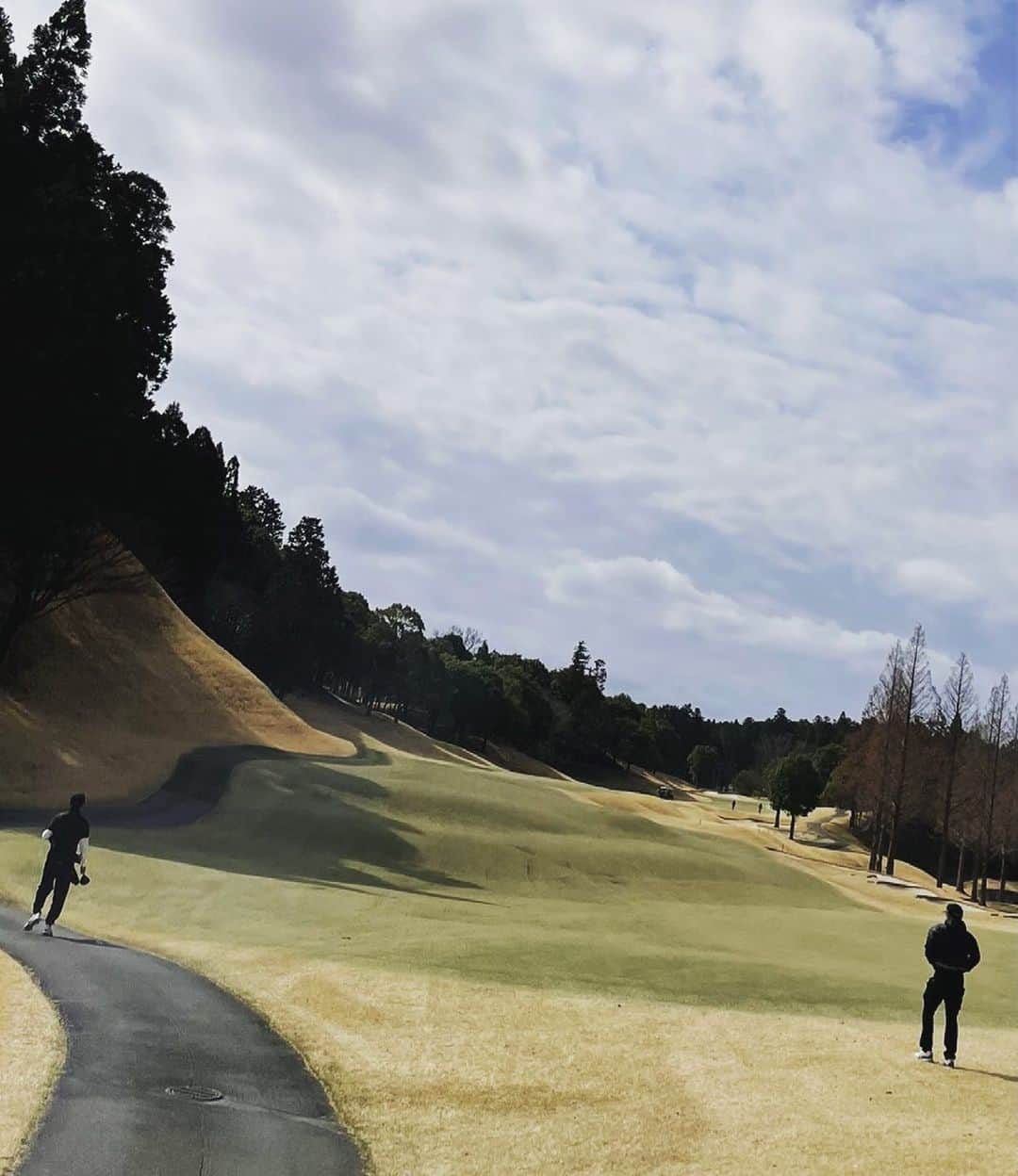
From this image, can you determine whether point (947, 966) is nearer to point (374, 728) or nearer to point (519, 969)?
point (519, 969)

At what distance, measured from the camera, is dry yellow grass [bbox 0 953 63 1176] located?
11290 millimetres

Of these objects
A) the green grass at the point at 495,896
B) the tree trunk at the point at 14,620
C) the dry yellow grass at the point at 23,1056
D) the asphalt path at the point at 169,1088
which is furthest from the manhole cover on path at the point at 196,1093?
the tree trunk at the point at 14,620

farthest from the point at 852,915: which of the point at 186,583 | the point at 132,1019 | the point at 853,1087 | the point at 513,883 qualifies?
the point at 186,583

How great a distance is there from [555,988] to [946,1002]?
7.13 m

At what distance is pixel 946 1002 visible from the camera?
17.4m

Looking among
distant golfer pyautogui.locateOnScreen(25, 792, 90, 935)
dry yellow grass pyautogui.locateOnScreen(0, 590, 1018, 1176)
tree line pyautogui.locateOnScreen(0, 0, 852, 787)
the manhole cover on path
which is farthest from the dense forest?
the manhole cover on path

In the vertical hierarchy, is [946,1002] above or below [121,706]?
below

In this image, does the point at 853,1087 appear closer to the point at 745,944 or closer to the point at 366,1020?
the point at 366,1020

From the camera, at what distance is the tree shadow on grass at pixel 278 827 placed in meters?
38.2

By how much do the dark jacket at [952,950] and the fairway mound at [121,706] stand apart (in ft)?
133

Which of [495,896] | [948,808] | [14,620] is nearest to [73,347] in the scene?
[14,620]

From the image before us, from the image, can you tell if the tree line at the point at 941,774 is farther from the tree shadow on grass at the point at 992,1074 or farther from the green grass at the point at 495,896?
the tree shadow on grass at the point at 992,1074

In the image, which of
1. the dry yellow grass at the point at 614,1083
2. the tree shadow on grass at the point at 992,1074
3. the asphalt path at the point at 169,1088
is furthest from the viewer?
the tree shadow on grass at the point at 992,1074

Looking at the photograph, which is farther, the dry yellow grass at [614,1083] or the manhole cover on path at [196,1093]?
the manhole cover on path at [196,1093]
